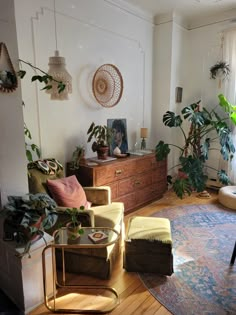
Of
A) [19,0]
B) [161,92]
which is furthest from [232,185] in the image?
[19,0]

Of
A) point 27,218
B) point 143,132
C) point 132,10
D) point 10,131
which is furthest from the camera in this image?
point 143,132

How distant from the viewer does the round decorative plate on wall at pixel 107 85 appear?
3.17m

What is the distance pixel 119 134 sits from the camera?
3.57 meters

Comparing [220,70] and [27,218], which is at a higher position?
[220,70]

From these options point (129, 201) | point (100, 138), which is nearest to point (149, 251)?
point (129, 201)

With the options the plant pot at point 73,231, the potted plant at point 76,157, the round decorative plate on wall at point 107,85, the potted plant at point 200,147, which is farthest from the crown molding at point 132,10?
the plant pot at point 73,231

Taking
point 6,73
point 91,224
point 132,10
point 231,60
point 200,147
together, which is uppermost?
point 132,10

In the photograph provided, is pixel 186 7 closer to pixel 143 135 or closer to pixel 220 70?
pixel 220 70

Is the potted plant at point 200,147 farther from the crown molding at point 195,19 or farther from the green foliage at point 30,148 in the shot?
the green foliage at point 30,148

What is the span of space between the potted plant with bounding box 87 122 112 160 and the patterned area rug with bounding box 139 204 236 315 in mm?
1156

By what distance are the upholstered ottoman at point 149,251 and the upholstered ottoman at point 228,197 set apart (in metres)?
1.78

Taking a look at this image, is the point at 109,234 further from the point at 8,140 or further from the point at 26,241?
the point at 8,140

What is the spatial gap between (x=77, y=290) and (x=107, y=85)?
247 cm

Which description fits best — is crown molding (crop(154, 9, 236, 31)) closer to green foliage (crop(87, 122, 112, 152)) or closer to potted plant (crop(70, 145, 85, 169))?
green foliage (crop(87, 122, 112, 152))
